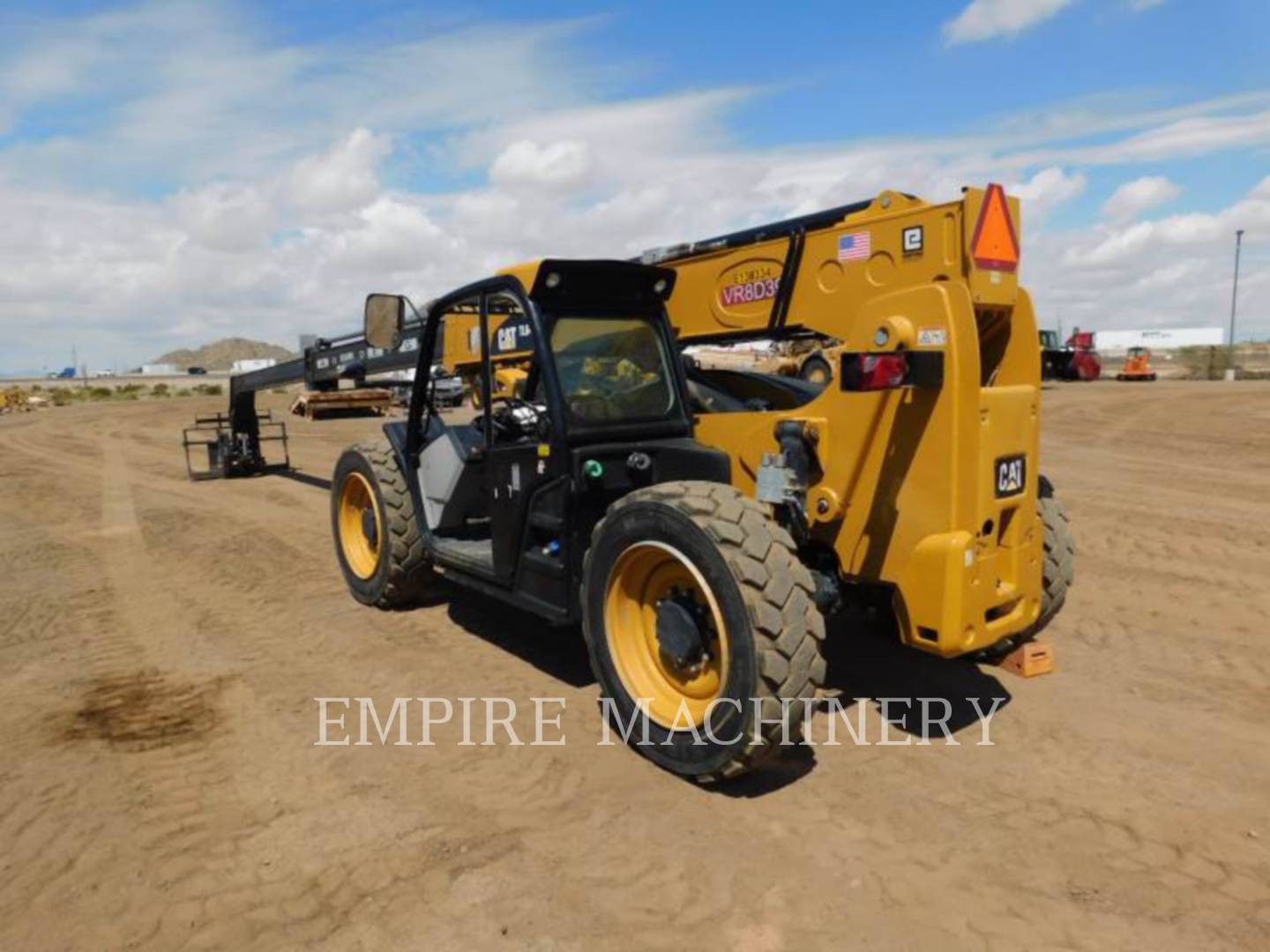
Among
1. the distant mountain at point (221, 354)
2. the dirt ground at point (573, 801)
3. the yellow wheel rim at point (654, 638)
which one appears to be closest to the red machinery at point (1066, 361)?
the dirt ground at point (573, 801)

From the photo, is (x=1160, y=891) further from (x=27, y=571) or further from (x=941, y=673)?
(x=27, y=571)

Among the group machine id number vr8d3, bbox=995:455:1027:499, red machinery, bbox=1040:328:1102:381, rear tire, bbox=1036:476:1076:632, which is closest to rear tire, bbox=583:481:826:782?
machine id number vr8d3, bbox=995:455:1027:499

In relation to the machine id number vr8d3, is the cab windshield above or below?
above

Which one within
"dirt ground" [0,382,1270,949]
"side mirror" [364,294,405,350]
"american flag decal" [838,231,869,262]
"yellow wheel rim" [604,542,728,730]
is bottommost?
"dirt ground" [0,382,1270,949]

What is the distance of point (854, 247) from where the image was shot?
450cm

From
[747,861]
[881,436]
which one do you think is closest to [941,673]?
[881,436]

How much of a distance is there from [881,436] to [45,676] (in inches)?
190

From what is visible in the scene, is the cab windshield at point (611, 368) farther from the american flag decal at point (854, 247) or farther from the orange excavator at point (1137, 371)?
the orange excavator at point (1137, 371)

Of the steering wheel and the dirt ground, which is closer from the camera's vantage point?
the dirt ground

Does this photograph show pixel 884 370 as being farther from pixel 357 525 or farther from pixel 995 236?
pixel 357 525

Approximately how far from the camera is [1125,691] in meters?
4.68

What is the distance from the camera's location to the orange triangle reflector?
4.03 m

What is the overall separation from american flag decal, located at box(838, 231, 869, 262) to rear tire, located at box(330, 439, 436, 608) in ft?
10.9

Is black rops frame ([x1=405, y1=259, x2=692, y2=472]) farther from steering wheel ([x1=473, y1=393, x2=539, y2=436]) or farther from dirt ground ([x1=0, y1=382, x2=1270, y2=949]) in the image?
dirt ground ([x1=0, y1=382, x2=1270, y2=949])
